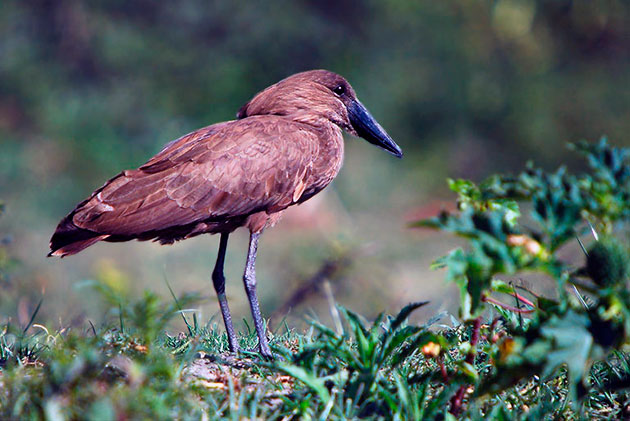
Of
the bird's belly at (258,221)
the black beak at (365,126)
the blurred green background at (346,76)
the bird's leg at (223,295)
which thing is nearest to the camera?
the bird's leg at (223,295)

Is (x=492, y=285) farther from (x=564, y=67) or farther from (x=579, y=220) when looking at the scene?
(x=564, y=67)

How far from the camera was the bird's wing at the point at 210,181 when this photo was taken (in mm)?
3582

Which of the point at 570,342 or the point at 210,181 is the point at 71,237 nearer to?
the point at 210,181

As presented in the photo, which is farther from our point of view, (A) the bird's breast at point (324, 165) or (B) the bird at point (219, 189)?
(A) the bird's breast at point (324, 165)

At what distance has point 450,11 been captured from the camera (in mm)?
10000

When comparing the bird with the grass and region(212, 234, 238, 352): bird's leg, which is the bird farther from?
the grass

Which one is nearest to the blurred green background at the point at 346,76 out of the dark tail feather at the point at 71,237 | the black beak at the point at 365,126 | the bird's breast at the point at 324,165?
the black beak at the point at 365,126

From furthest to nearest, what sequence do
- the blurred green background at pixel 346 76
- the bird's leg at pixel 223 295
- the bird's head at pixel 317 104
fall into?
the blurred green background at pixel 346 76 → the bird's head at pixel 317 104 → the bird's leg at pixel 223 295

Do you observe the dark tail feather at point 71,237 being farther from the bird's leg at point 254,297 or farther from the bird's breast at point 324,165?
the bird's breast at point 324,165

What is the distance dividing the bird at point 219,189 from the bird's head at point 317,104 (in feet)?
0.33

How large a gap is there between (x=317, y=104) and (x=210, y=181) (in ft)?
2.98

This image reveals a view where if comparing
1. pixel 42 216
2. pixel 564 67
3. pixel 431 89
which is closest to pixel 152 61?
pixel 42 216

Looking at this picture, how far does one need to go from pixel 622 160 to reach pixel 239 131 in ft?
6.59

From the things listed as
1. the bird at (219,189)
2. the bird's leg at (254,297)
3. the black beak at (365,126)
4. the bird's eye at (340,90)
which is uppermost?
the bird's eye at (340,90)
